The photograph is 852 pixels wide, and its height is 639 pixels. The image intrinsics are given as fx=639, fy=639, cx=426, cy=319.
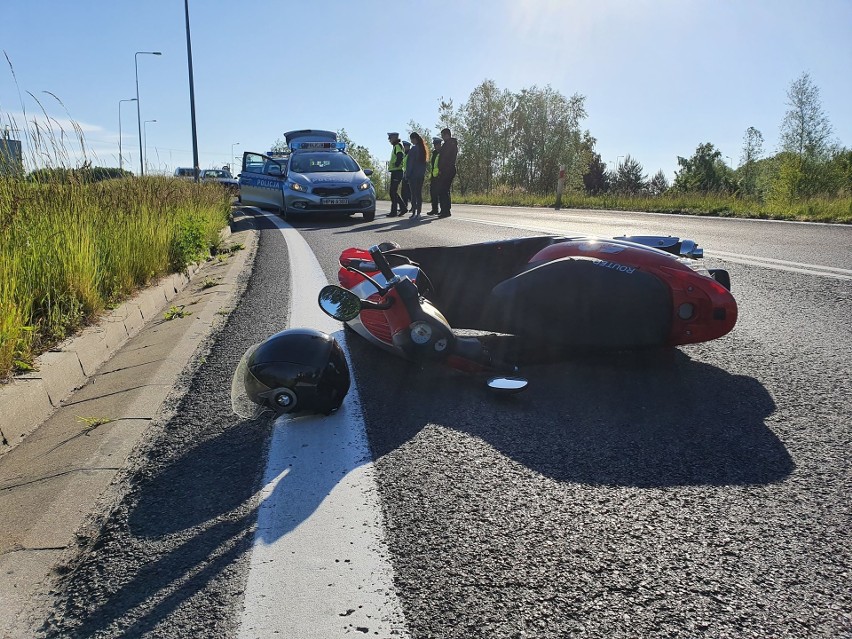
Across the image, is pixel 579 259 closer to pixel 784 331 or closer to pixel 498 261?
pixel 498 261

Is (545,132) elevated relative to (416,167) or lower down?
elevated

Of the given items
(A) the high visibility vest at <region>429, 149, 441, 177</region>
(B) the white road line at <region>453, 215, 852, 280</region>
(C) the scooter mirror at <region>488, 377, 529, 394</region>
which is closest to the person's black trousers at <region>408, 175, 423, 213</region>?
(A) the high visibility vest at <region>429, 149, 441, 177</region>

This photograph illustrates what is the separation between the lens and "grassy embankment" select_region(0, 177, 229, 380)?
357 cm

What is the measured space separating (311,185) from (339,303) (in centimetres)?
1151

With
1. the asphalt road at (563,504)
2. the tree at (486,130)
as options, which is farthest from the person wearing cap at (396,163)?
the tree at (486,130)

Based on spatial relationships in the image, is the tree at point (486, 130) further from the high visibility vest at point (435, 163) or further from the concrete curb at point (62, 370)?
the concrete curb at point (62, 370)

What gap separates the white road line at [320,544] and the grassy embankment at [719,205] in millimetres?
12179

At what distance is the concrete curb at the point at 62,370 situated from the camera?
285cm

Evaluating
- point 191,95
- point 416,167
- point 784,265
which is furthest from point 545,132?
point 784,265

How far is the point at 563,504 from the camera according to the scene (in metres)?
2.03

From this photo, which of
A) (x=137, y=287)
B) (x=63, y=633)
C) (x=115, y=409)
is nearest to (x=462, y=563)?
(x=63, y=633)

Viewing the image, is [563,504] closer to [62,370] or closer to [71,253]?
[62,370]

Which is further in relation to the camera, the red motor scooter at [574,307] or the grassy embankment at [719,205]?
the grassy embankment at [719,205]

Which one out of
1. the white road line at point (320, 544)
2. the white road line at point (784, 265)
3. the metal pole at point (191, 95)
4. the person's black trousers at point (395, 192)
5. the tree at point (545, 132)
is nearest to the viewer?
the white road line at point (320, 544)
